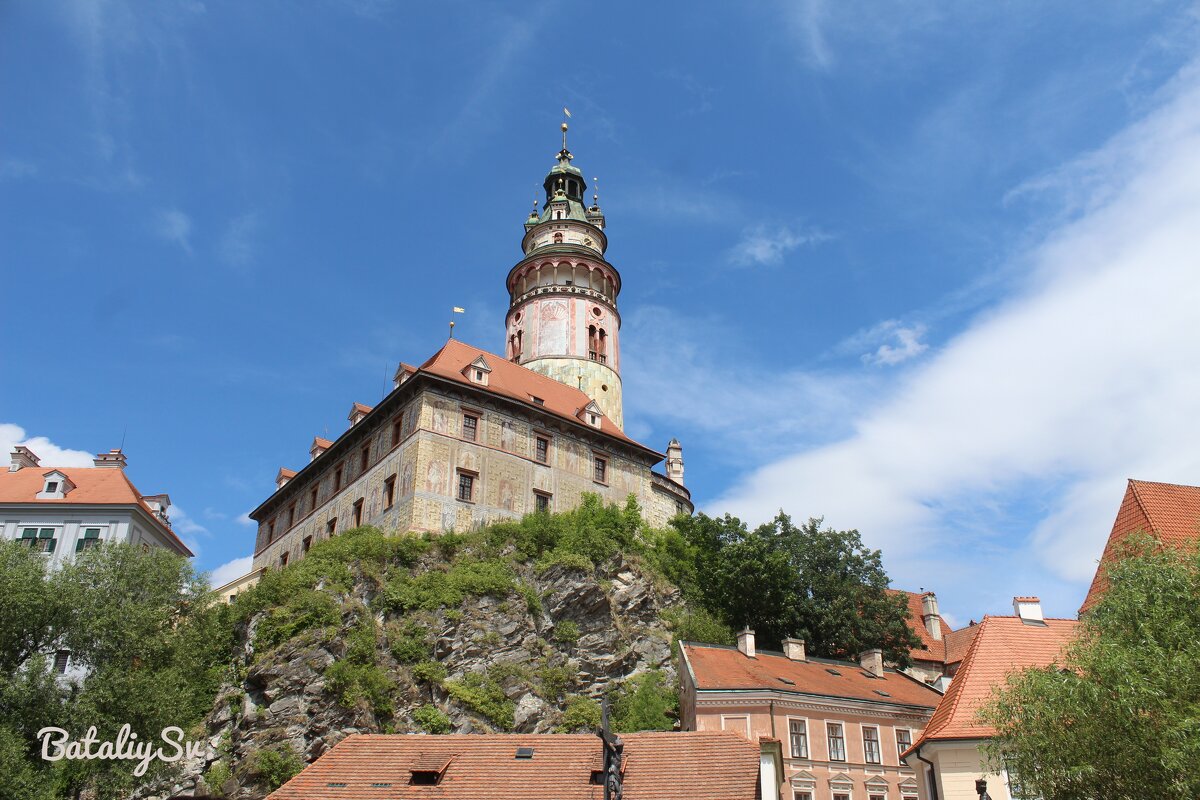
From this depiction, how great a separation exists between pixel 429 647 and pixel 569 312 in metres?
25.9

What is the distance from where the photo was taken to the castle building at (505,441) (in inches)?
1519

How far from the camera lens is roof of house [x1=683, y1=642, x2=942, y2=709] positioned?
3121 centimetres

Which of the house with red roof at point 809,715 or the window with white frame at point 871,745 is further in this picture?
the window with white frame at point 871,745

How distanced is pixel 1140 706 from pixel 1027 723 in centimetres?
240

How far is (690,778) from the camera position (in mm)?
21078

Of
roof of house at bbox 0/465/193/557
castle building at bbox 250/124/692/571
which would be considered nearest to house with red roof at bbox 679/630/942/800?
castle building at bbox 250/124/692/571

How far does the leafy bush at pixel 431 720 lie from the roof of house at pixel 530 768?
6154mm

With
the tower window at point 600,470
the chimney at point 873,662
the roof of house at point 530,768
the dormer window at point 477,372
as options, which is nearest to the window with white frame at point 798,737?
the chimney at point 873,662

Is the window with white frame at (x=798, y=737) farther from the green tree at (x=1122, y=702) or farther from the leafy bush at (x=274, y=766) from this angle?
the leafy bush at (x=274, y=766)

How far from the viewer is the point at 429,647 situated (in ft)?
105

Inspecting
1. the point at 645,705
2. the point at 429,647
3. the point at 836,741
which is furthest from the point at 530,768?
the point at 836,741

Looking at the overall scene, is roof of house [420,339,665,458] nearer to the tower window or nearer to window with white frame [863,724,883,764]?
the tower window

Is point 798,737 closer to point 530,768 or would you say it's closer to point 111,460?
point 530,768

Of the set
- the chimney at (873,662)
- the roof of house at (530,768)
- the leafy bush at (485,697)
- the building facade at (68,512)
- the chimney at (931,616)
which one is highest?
the building facade at (68,512)
